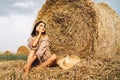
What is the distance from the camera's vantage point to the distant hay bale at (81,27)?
10.4 metres

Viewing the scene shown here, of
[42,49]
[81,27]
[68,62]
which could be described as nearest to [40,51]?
[42,49]

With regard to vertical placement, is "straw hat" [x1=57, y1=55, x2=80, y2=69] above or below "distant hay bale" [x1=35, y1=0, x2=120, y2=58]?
below

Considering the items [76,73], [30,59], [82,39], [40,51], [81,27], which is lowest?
[76,73]

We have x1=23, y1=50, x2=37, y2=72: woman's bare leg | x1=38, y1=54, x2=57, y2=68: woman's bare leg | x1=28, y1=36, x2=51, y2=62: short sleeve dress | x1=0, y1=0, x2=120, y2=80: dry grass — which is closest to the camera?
x1=0, y1=0, x2=120, y2=80: dry grass

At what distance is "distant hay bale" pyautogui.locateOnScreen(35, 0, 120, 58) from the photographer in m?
10.4

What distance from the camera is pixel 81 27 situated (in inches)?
434

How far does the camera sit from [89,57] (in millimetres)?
10344

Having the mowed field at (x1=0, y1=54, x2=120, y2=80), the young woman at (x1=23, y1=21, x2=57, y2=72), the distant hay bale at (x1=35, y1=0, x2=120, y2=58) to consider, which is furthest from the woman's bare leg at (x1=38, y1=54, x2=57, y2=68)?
the distant hay bale at (x1=35, y1=0, x2=120, y2=58)

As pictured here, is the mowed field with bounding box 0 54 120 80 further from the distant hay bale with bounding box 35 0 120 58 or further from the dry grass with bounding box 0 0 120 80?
the distant hay bale with bounding box 35 0 120 58

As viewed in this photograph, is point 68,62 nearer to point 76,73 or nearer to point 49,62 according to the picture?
point 49,62

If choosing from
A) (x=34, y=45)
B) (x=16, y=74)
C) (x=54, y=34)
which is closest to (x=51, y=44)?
(x=54, y=34)

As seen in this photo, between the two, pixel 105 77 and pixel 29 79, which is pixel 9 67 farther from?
pixel 105 77

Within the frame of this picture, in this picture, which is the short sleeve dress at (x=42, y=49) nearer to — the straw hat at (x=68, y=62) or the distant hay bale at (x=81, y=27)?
the straw hat at (x=68, y=62)

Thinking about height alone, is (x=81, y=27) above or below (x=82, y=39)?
above
